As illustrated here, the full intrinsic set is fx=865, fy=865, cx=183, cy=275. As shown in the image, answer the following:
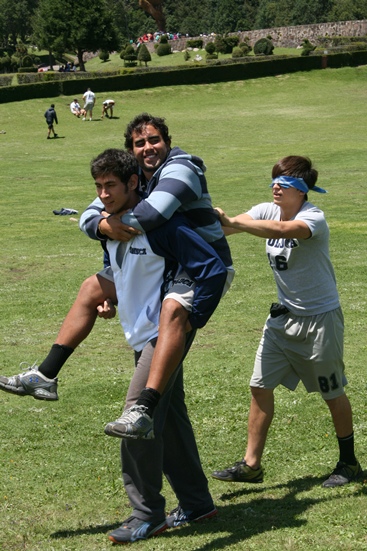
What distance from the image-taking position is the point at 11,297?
46.0 feet

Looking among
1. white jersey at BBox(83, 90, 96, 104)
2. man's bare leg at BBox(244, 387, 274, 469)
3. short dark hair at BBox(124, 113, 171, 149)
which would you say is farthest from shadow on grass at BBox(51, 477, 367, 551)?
white jersey at BBox(83, 90, 96, 104)

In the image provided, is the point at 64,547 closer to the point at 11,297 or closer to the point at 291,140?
the point at 11,297

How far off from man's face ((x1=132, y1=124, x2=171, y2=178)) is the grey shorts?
61.1 inches

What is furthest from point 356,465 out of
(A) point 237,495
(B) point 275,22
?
(B) point 275,22

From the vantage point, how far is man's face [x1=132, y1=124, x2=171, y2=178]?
17.1 feet

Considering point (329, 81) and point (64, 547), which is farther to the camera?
point (329, 81)

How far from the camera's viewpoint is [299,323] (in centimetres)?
600

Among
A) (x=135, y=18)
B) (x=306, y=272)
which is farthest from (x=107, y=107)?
(x=135, y=18)

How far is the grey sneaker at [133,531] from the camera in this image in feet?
17.2

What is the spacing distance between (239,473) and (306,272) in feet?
5.04

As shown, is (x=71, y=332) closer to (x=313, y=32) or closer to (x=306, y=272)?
(x=306, y=272)

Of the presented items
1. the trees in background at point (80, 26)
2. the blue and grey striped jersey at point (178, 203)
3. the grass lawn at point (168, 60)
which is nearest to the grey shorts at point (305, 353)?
the blue and grey striped jersey at point (178, 203)

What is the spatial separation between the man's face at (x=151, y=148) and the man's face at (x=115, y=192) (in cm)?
14

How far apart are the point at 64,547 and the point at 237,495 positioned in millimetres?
1484
